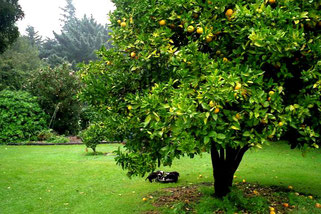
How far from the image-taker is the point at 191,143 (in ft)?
9.05

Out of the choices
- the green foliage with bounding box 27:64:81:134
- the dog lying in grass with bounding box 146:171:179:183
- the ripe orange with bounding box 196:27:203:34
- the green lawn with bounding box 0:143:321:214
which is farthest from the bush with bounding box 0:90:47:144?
the ripe orange with bounding box 196:27:203:34

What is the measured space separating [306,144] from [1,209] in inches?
187

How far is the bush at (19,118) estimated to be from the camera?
45.5ft

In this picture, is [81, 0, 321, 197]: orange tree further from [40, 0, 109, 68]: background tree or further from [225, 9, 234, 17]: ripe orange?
[40, 0, 109, 68]: background tree

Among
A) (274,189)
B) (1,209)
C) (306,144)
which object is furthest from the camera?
(274,189)

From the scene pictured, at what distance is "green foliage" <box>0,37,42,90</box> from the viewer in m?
22.9

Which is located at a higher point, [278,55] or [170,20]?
[170,20]

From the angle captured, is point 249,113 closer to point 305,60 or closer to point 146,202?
point 305,60

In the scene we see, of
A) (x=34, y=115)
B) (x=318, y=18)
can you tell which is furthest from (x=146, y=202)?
(x=34, y=115)

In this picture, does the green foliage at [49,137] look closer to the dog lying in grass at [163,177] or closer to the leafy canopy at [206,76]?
the dog lying in grass at [163,177]

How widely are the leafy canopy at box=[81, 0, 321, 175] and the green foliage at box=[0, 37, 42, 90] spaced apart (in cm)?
1899

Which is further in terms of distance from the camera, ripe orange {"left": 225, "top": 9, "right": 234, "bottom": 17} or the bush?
Answer: the bush

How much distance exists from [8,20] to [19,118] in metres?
7.94

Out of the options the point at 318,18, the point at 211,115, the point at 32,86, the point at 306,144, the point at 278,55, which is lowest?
the point at 306,144
